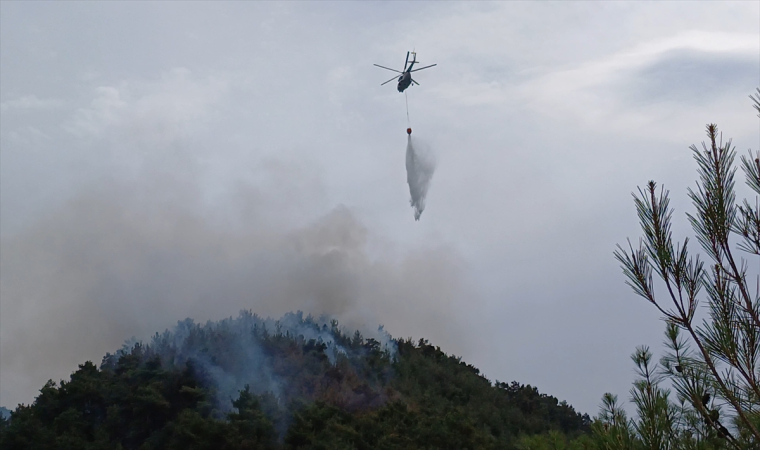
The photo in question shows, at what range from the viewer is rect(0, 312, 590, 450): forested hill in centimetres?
3216

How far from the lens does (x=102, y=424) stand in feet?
120

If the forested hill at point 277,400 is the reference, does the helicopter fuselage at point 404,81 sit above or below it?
above

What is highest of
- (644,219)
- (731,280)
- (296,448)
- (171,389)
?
(171,389)

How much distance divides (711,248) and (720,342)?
36.5 inches

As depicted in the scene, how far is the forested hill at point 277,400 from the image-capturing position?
3216 cm

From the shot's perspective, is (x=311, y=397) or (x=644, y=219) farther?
(x=311, y=397)

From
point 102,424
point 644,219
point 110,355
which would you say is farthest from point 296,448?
point 644,219

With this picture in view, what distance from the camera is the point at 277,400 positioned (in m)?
37.5

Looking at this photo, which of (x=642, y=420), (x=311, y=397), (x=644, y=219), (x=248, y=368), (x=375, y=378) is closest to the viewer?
(x=644, y=219)

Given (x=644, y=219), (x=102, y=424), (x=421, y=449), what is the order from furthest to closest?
(x=102, y=424), (x=421, y=449), (x=644, y=219)

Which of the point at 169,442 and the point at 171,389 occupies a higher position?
the point at 171,389

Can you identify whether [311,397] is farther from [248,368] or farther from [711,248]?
[711,248]

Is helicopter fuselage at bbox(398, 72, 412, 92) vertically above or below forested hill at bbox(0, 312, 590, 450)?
above

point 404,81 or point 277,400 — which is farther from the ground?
point 404,81
